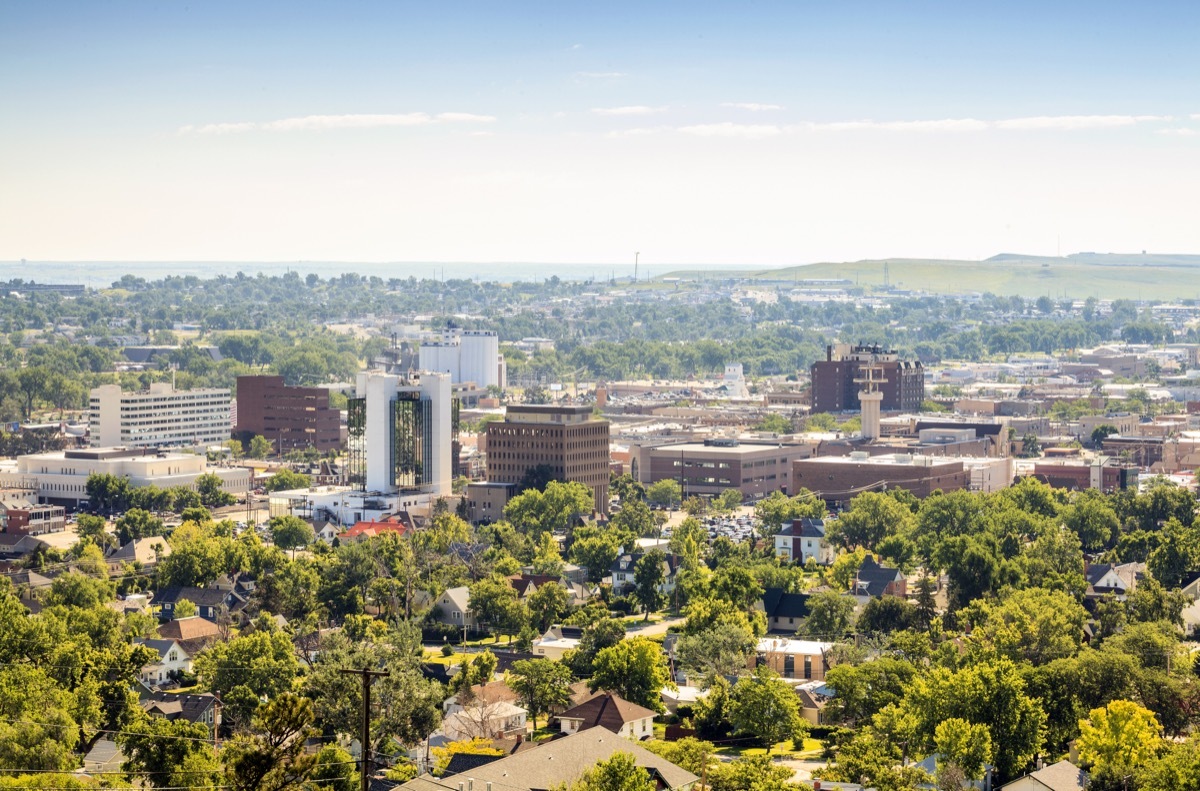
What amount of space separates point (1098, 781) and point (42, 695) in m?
19.6

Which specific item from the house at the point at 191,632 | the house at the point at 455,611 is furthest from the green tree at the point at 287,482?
the house at the point at 191,632

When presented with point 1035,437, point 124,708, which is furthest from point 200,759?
point 1035,437

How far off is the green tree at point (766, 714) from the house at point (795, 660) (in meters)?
5.46

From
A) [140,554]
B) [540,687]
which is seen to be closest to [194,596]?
[140,554]

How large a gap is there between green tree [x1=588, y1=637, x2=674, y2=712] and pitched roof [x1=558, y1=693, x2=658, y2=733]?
106 centimetres

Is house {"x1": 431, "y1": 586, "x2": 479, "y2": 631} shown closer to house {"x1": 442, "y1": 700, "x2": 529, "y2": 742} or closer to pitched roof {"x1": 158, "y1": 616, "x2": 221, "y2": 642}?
pitched roof {"x1": 158, "y1": 616, "x2": 221, "y2": 642}

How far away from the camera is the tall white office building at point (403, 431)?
86.2 m

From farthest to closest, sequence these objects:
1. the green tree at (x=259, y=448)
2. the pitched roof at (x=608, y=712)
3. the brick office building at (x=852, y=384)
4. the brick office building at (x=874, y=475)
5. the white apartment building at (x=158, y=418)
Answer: the brick office building at (x=852, y=384), the white apartment building at (x=158, y=418), the green tree at (x=259, y=448), the brick office building at (x=874, y=475), the pitched roof at (x=608, y=712)

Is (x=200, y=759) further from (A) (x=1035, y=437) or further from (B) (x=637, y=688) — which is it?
(A) (x=1035, y=437)

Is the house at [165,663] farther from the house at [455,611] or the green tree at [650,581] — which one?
the green tree at [650,581]

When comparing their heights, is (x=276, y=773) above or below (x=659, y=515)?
above

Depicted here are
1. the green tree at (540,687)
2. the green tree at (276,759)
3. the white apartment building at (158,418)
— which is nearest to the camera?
the green tree at (276,759)

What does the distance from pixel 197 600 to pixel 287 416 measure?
6020cm

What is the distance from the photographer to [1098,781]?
3644 cm
